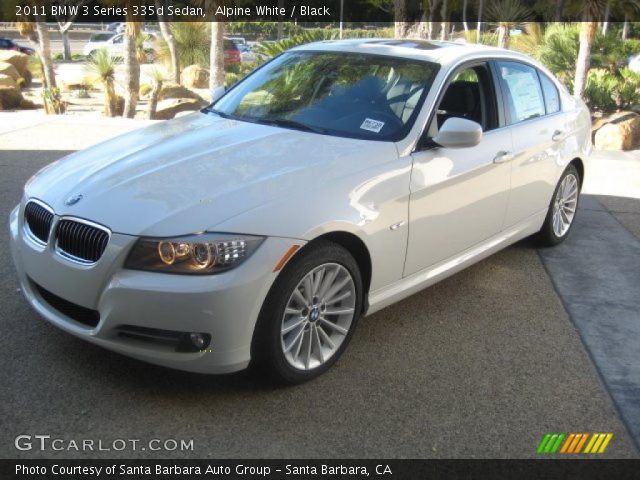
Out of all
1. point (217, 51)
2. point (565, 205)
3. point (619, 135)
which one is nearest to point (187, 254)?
point (565, 205)

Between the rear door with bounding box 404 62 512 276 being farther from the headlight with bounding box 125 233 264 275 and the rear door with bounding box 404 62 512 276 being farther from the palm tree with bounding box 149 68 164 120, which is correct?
the palm tree with bounding box 149 68 164 120

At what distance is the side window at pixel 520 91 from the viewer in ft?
16.4

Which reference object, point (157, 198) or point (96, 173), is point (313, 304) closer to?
point (157, 198)

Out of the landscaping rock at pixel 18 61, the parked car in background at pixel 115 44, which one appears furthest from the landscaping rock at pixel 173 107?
the parked car in background at pixel 115 44

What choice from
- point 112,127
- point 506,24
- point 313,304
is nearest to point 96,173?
point 313,304

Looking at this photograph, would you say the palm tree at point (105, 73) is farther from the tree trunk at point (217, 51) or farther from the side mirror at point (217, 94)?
the side mirror at point (217, 94)

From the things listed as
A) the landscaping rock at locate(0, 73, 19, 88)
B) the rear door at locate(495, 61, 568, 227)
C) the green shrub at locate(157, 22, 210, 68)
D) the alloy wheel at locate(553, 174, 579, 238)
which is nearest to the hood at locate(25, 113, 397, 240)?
the rear door at locate(495, 61, 568, 227)

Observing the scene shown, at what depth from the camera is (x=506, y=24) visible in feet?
72.6

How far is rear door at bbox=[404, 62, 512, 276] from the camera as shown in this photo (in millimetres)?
4086

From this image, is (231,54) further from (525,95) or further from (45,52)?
(525,95)

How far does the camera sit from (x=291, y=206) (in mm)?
3357

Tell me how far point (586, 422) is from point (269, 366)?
1.59 meters

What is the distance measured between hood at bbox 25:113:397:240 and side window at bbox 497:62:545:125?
1.45 metres
